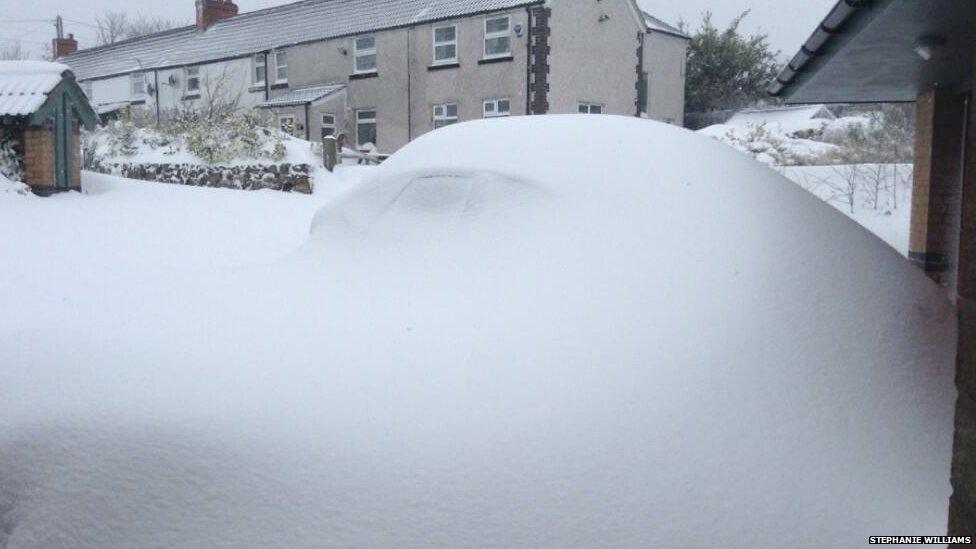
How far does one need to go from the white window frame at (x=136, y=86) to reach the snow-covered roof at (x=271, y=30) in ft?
0.95

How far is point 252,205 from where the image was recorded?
35.5 ft

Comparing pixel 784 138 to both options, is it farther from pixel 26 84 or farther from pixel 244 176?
pixel 26 84

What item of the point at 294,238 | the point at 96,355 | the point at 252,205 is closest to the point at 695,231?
the point at 96,355

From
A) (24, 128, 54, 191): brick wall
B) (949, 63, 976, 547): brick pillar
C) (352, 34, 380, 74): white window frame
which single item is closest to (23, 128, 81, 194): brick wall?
(24, 128, 54, 191): brick wall

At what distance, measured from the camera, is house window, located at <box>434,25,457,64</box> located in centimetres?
1905

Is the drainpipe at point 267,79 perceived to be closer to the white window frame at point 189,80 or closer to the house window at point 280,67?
the house window at point 280,67

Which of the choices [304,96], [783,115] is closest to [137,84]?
[304,96]

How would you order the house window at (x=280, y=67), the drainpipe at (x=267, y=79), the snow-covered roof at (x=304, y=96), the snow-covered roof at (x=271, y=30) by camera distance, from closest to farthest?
the snow-covered roof at (x=271, y=30) < the snow-covered roof at (x=304, y=96) < the house window at (x=280, y=67) < the drainpipe at (x=267, y=79)

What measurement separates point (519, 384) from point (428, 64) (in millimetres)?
18181

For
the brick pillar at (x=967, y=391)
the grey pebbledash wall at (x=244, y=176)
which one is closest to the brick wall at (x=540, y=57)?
the grey pebbledash wall at (x=244, y=176)

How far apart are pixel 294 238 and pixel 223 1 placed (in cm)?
2315

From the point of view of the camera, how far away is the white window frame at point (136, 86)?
2755cm

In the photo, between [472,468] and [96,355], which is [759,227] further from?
[96,355]

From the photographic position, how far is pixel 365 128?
21.2 meters
